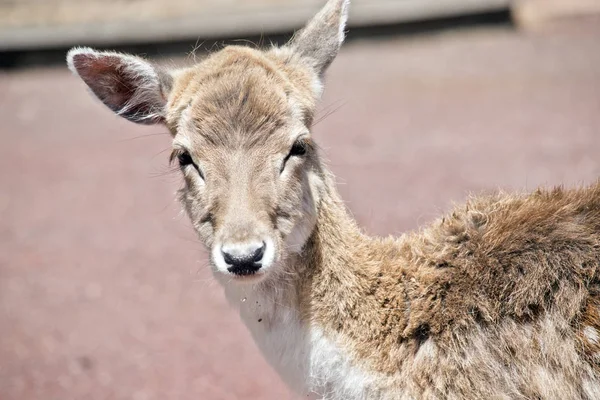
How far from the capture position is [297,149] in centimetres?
426

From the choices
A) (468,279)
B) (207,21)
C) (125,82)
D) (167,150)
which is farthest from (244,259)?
(207,21)

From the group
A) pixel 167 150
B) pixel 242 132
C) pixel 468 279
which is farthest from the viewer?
pixel 167 150

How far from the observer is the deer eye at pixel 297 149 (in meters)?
4.21

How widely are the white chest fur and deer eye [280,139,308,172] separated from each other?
2.14 feet

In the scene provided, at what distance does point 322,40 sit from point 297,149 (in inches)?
29.4

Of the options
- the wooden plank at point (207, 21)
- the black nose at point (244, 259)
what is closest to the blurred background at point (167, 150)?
the wooden plank at point (207, 21)

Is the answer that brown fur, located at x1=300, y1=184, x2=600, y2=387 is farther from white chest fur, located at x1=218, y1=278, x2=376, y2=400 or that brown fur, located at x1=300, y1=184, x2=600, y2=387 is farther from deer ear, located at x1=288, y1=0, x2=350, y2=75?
deer ear, located at x1=288, y1=0, x2=350, y2=75

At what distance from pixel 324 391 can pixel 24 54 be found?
13.0 metres

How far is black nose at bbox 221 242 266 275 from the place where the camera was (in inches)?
148

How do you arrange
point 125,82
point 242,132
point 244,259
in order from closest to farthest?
point 244,259
point 242,132
point 125,82

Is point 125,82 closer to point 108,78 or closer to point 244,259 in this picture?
point 108,78

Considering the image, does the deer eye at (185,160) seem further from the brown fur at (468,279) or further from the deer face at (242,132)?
the brown fur at (468,279)

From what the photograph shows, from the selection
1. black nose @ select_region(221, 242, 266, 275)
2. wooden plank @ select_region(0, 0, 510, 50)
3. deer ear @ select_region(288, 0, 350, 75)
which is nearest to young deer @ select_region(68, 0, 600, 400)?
black nose @ select_region(221, 242, 266, 275)

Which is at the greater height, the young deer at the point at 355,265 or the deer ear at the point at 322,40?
the deer ear at the point at 322,40
